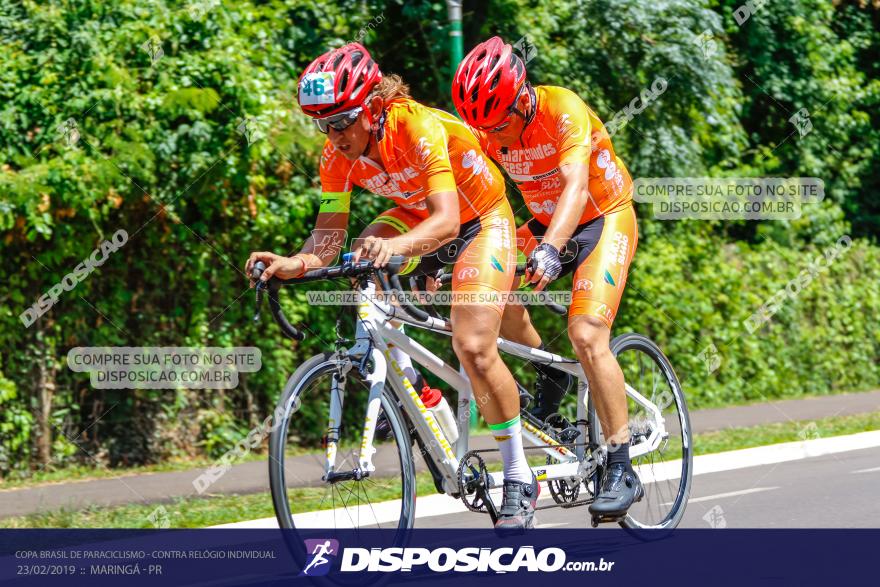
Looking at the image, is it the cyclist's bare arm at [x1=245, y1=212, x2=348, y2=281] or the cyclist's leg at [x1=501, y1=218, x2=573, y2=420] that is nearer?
the cyclist's bare arm at [x1=245, y1=212, x2=348, y2=281]

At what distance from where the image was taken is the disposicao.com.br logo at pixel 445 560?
4.79 meters

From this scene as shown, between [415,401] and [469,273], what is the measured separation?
23.2 inches

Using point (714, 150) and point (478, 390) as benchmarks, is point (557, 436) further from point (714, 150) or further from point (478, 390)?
point (714, 150)

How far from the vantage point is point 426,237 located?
4.92m

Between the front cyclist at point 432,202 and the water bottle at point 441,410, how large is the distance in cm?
14

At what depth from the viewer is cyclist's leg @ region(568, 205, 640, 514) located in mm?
5488

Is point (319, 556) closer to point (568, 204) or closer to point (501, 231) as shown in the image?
point (501, 231)

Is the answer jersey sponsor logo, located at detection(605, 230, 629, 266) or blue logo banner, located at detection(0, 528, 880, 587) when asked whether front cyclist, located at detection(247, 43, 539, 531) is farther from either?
jersey sponsor logo, located at detection(605, 230, 629, 266)

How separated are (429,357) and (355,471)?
0.68m

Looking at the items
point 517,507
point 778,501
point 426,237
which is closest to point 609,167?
point 426,237

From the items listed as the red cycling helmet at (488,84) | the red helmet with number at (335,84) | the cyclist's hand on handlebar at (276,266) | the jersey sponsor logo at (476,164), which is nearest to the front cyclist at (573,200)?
the red cycling helmet at (488,84)

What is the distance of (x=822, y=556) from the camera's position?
543 cm

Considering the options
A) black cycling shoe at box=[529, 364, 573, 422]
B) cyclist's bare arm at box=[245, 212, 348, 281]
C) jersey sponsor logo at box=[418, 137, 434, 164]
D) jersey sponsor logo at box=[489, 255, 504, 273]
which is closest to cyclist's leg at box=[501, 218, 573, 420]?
black cycling shoe at box=[529, 364, 573, 422]

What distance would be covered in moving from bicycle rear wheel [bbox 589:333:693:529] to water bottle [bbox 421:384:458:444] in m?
1.01
